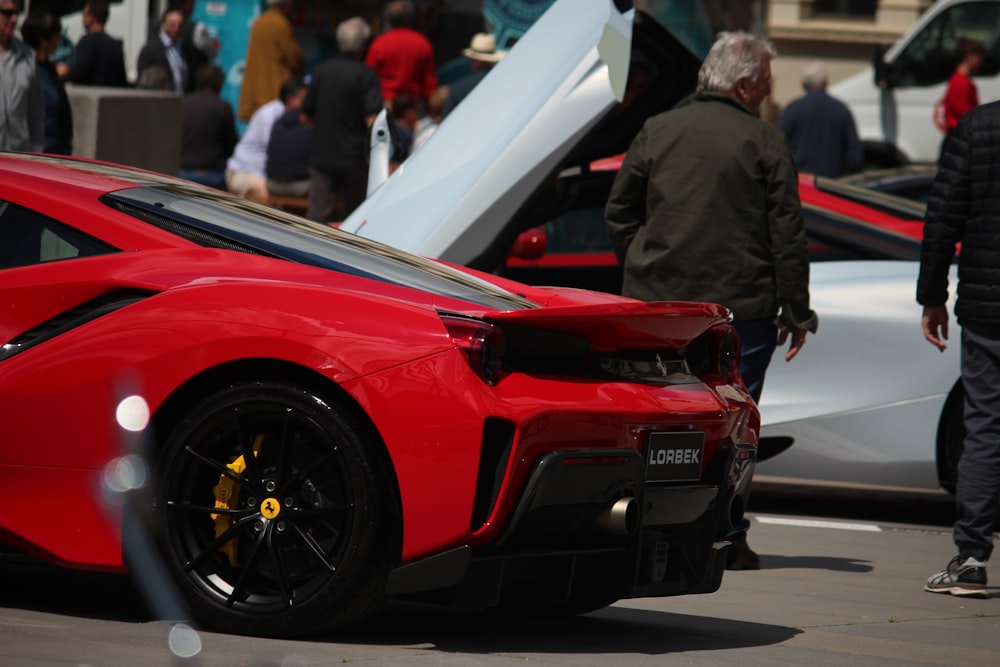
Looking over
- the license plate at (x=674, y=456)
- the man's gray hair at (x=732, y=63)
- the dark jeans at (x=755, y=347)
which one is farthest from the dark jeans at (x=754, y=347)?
the license plate at (x=674, y=456)

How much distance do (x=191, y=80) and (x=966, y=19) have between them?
865 cm

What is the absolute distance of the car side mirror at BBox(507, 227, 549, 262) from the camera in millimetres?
7137

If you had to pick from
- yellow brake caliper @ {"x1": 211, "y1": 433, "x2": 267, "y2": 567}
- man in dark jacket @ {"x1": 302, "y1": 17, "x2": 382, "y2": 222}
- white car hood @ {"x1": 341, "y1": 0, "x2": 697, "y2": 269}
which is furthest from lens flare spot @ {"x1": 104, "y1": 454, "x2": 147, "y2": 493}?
man in dark jacket @ {"x1": 302, "y1": 17, "x2": 382, "y2": 222}

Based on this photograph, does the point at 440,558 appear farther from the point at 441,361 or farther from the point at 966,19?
the point at 966,19

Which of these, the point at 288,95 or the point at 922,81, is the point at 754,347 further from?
the point at 922,81

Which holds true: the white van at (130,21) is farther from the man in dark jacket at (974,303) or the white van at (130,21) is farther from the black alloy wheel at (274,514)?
the black alloy wheel at (274,514)

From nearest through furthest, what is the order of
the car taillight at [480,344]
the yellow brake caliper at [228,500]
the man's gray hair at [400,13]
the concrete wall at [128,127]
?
the car taillight at [480,344], the yellow brake caliper at [228,500], the concrete wall at [128,127], the man's gray hair at [400,13]

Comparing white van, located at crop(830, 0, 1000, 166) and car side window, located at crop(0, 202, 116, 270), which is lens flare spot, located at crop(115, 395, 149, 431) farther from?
white van, located at crop(830, 0, 1000, 166)

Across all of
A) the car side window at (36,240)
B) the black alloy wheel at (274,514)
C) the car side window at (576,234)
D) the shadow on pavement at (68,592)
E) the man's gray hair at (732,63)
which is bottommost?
the shadow on pavement at (68,592)

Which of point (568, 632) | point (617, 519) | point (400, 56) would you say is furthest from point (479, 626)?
point (400, 56)

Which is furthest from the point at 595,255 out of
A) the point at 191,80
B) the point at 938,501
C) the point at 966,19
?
the point at 966,19

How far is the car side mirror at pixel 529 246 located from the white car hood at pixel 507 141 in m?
0.56

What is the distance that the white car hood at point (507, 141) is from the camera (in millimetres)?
6473

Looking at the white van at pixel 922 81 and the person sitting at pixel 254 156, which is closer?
the person sitting at pixel 254 156
